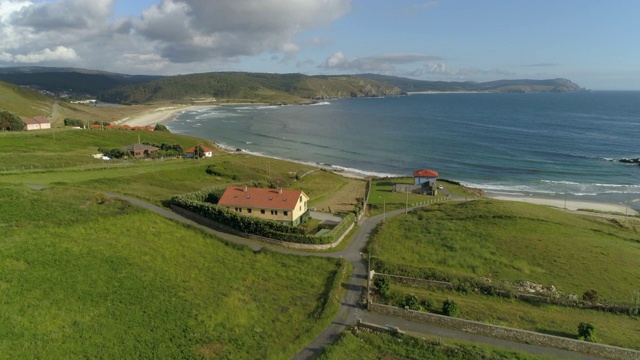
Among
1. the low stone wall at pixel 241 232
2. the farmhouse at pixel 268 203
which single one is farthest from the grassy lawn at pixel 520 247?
the farmhouse at pixel 268 203

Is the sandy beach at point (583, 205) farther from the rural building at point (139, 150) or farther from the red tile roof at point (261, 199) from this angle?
the rural building at point (139, 150)

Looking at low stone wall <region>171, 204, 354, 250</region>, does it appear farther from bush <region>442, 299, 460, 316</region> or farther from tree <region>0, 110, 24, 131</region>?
tree <region>0, 110, 24, 131</region>

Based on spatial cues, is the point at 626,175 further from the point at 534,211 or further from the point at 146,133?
the point at 146,133

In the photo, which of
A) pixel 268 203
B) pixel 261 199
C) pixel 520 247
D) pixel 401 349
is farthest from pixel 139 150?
pixel 401 349

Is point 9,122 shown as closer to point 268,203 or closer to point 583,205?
point 268,203

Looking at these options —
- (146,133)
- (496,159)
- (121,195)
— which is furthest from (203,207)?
(496,159)
